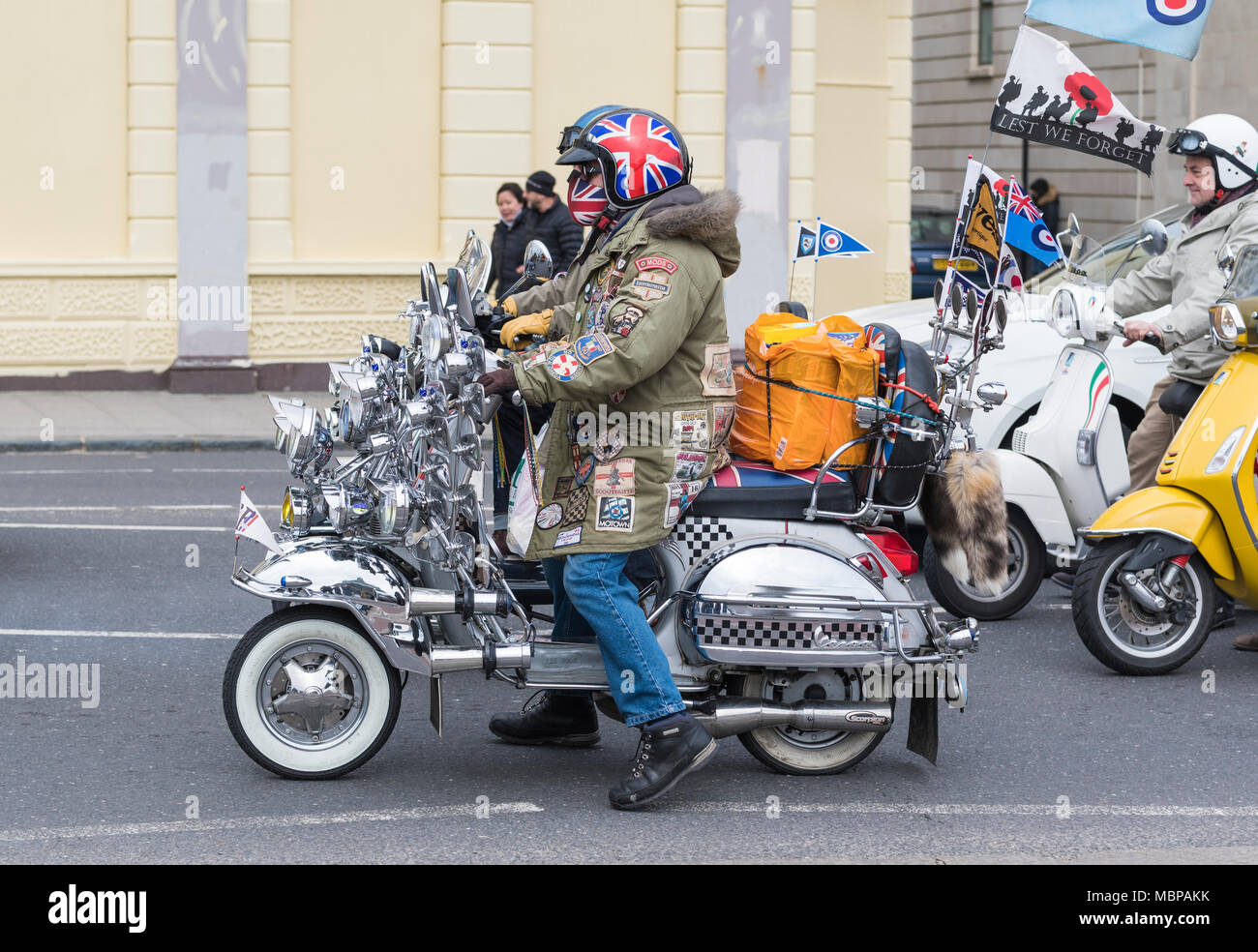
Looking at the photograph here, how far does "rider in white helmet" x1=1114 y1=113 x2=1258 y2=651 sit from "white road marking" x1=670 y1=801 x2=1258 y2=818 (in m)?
2.10

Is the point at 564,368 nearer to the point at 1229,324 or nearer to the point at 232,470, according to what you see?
the point at 1229,324

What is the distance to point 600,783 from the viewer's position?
523cm

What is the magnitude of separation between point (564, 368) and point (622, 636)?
0.74 m

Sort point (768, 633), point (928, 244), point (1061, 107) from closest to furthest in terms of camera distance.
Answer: point (768, 633)
point (1061, 107)
point (928, 244)

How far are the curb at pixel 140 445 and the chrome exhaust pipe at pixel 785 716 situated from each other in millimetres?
8996

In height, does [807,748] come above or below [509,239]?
below

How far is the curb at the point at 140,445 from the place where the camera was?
13258 millimetres

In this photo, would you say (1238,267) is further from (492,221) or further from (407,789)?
(492,221)

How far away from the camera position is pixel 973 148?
98.6 feet

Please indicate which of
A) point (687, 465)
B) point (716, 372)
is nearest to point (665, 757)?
point (687, 465)

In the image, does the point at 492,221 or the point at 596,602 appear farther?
the point at 492,221

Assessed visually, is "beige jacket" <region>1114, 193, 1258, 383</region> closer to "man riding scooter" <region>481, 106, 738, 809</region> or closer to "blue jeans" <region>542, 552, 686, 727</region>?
"man riding scooter" <region>481, 106, 738, 809</region>

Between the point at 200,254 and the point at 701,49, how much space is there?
16.5 feet
